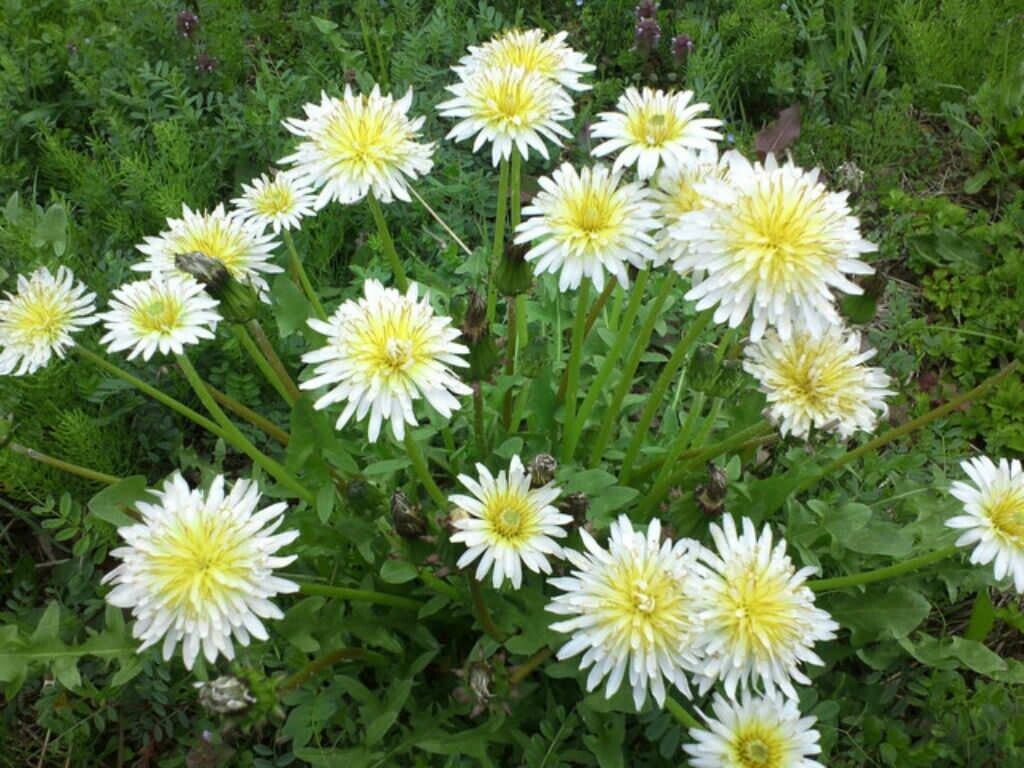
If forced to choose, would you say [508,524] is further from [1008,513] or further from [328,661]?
[1008,513]

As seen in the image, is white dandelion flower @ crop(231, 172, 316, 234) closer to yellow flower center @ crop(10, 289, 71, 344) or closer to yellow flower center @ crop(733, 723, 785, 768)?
yellow flower center @ crop(10, 289, 71, 344)

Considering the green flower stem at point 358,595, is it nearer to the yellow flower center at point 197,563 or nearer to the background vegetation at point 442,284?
the background vegetation at point 442,284

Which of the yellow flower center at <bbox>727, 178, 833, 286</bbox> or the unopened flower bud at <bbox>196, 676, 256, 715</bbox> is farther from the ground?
the yellow flower center at <bbox>727, 178, 833, 286</bbox>

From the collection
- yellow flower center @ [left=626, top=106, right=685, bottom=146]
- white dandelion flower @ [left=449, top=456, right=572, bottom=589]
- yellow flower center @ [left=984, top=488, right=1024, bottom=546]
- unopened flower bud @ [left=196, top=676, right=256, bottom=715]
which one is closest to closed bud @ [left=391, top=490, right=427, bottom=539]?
white dandelion flower @ [left=449, top=456, right=572, bottom=589]

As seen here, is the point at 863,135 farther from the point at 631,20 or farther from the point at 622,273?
the point at 622,273

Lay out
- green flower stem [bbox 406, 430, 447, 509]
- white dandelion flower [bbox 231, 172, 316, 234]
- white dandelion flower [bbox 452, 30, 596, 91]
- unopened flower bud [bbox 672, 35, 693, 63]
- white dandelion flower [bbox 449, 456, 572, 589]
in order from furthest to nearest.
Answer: unopened flower bud [bbox 672, 35, 693, 63]
white dandelion flower [bbox 231, 172, 316, 234]
white dandelion flower [bbox 452, 30, 596, 91]
green flower stem [bbox 406, 430, 447, 509]
white dandelion flower [bbox 449, 456, 572, 589]

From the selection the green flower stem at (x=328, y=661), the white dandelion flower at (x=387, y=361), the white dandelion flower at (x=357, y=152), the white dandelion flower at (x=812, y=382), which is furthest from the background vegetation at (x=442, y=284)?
the white dandelion flower at (x=357, y=152)
